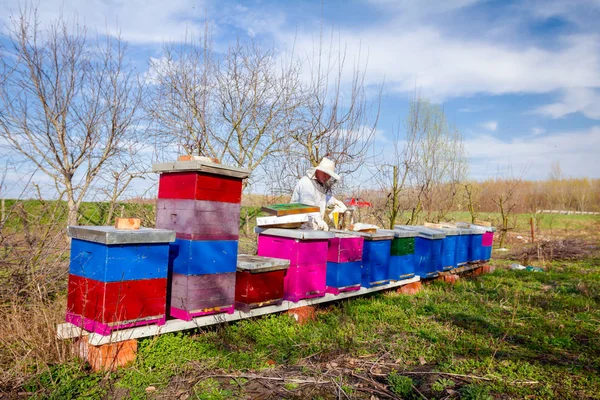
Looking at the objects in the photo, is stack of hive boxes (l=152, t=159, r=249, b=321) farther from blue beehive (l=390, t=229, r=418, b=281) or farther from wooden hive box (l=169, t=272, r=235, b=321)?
blue beehive (l=390, t=229, r=418, b=281)

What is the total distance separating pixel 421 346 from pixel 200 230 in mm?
2288

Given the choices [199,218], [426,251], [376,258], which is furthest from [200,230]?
[426,251]

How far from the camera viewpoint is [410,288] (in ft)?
22.0

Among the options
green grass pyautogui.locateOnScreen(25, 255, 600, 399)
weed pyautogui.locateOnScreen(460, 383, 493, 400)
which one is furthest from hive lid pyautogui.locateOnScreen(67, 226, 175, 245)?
weed pyautogui.locateOnScreen(460, 383, 493, 400)

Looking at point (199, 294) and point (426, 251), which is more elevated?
point (426, 251)

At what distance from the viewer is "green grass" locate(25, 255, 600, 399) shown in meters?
3.08

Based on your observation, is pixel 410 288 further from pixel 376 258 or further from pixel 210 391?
pixel 210 391

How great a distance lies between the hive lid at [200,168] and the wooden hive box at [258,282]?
0.86 m

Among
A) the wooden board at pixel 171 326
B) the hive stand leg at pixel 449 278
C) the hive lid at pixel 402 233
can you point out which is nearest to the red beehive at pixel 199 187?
the wooden board at pixel 171 326

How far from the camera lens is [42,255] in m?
4.46

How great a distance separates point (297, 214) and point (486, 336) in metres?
2.34

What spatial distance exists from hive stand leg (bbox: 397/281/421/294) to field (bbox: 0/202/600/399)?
3.18 ft

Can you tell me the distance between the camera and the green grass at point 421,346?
3082 millimetres

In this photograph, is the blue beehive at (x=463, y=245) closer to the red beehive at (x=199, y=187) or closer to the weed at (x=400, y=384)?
the weed at (x=400, y=384)
